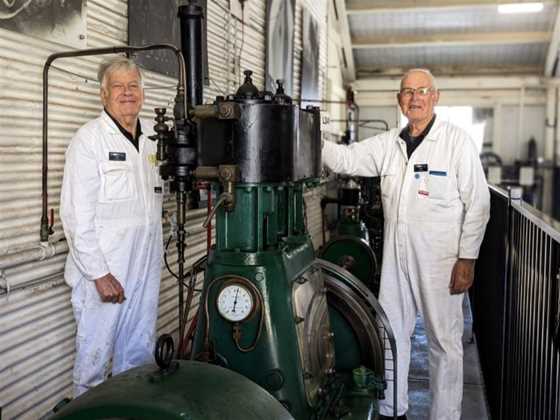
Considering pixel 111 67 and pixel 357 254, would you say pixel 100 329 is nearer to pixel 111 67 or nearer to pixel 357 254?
pixel 111 67

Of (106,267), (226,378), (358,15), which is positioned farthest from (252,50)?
(358,15)

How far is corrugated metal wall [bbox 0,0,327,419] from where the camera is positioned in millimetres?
2066

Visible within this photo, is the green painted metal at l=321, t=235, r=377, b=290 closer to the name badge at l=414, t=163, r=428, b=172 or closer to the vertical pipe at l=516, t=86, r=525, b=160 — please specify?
the name badge at l=414, t=163, r=428, b=172

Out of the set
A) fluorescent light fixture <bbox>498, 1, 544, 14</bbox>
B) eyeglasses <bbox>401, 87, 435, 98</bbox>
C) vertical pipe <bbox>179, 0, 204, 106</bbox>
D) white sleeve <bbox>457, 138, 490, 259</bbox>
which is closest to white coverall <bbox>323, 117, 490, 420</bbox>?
white sleeve <bbox>457, 138, 490, 259</bbox>

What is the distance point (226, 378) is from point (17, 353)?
103cm

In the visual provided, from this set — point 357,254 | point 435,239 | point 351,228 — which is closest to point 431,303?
point 435,239

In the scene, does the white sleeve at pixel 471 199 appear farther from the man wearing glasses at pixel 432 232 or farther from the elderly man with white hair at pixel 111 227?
the elderly man with white hair at pixel 111 227

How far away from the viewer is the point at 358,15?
870 cm

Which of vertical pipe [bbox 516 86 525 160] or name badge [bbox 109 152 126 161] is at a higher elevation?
vertical pipe [bbox 516 86 525 160]

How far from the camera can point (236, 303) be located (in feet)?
6.17

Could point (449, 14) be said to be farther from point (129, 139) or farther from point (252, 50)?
point (129, 139)

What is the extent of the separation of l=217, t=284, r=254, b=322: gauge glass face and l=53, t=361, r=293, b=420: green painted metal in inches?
15.6

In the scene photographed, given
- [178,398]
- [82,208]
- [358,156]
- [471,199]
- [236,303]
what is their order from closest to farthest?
[178,398], [236,303], [82,208], [471,199], [358,156]

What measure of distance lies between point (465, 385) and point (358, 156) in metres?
1.36
